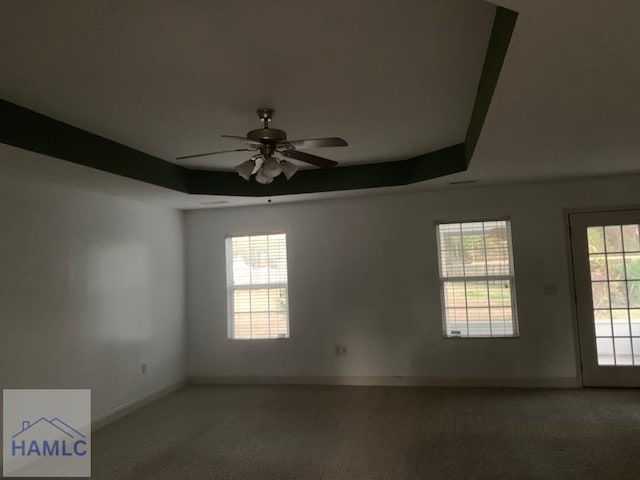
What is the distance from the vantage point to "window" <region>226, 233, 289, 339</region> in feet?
18.8

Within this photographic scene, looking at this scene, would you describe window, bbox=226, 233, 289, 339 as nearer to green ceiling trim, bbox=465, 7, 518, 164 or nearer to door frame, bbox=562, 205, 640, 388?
green ceiling trim, bbox=465, 7, 518, 164

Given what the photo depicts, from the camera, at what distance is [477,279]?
5141 millimetres

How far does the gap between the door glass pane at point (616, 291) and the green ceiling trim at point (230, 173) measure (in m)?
2.09

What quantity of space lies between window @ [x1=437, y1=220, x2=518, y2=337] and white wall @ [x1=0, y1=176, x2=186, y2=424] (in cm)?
351

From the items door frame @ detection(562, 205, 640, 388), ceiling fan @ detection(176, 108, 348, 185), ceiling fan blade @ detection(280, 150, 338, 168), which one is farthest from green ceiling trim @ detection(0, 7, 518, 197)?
door frame @ detection(562, 205, 640, 388)

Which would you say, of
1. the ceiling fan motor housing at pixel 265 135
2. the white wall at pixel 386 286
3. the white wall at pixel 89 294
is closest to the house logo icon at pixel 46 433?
the white wall at pixel 89 294

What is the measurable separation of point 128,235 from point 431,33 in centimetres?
400

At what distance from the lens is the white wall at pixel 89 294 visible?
3.53 m

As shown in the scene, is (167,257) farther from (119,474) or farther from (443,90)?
(443,90)

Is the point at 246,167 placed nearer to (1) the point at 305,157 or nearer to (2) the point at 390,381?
(1) the point at 305,157

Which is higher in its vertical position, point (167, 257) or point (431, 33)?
point (431, 33)

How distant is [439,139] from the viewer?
4059 mm

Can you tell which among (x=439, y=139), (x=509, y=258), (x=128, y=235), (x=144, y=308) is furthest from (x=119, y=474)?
(x=509, y=258)

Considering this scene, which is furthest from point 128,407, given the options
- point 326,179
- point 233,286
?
point 326,179
